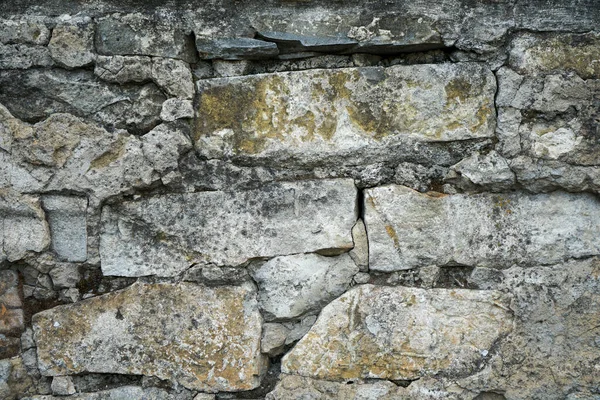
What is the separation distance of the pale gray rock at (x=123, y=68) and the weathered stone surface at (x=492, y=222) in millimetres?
910

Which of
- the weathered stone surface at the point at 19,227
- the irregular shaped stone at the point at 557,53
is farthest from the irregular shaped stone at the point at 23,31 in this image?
the irregular shaped stone at the point at 557,53

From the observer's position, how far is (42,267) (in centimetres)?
197

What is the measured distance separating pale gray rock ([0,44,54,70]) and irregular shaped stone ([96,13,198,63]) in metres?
0.20

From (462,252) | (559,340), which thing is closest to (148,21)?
(462,252)

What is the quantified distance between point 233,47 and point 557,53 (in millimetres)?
1158

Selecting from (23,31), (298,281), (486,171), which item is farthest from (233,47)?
(486,171)

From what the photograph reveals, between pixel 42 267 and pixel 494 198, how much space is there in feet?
5.50

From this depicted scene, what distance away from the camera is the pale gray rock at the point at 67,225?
6.42 feet

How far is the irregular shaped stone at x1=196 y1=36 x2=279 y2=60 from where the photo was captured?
6.25 feet

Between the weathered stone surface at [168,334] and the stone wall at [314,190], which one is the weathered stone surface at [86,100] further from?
the weathered stone surface at [168,334]

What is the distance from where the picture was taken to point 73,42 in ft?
6.24

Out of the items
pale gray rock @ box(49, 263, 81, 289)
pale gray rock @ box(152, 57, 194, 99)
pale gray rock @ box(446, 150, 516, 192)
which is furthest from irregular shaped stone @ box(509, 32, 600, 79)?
pale gray rock @ box(49, 263, 81, 289)

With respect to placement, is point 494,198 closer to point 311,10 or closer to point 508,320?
point 508,320

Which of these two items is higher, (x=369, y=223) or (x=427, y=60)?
(x=427, y=60)
